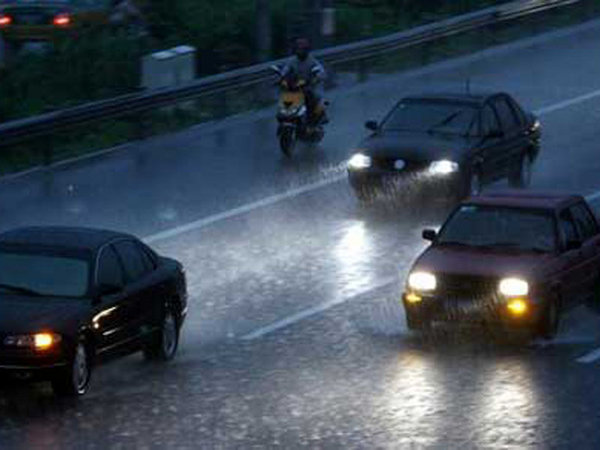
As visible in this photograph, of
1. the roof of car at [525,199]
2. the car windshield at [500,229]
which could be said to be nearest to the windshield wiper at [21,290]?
the car windshield at [500,229]

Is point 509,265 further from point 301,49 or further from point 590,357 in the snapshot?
point 301,49

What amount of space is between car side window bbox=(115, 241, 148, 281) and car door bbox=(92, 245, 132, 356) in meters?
0.13

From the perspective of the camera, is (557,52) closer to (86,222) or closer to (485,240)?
(86,222)

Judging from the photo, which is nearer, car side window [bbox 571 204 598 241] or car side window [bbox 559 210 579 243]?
car side window [bbox 559 210 579 243]

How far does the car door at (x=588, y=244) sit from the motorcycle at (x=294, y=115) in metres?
9.72

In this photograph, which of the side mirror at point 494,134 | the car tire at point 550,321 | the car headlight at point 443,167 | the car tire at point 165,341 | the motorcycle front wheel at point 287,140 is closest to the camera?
the car tire at point 165,341

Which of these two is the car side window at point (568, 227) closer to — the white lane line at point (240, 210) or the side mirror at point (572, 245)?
the side mirror at point (572, 245)

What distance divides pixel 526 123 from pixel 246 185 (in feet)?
13.9

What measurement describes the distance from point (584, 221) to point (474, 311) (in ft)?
8.07

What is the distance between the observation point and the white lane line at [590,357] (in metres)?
20.2

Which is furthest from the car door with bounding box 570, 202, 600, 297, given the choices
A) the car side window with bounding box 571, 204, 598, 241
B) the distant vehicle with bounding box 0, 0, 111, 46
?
the distant vehicle with bounding box 0, 0, 111, 46

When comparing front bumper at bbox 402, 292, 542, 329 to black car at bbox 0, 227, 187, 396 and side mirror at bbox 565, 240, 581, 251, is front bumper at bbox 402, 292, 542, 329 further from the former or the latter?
black car at bbox 0, 227, 187, 396

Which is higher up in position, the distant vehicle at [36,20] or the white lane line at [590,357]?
the white lane line at [590,357]

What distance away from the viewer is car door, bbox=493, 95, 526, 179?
97.2ft
